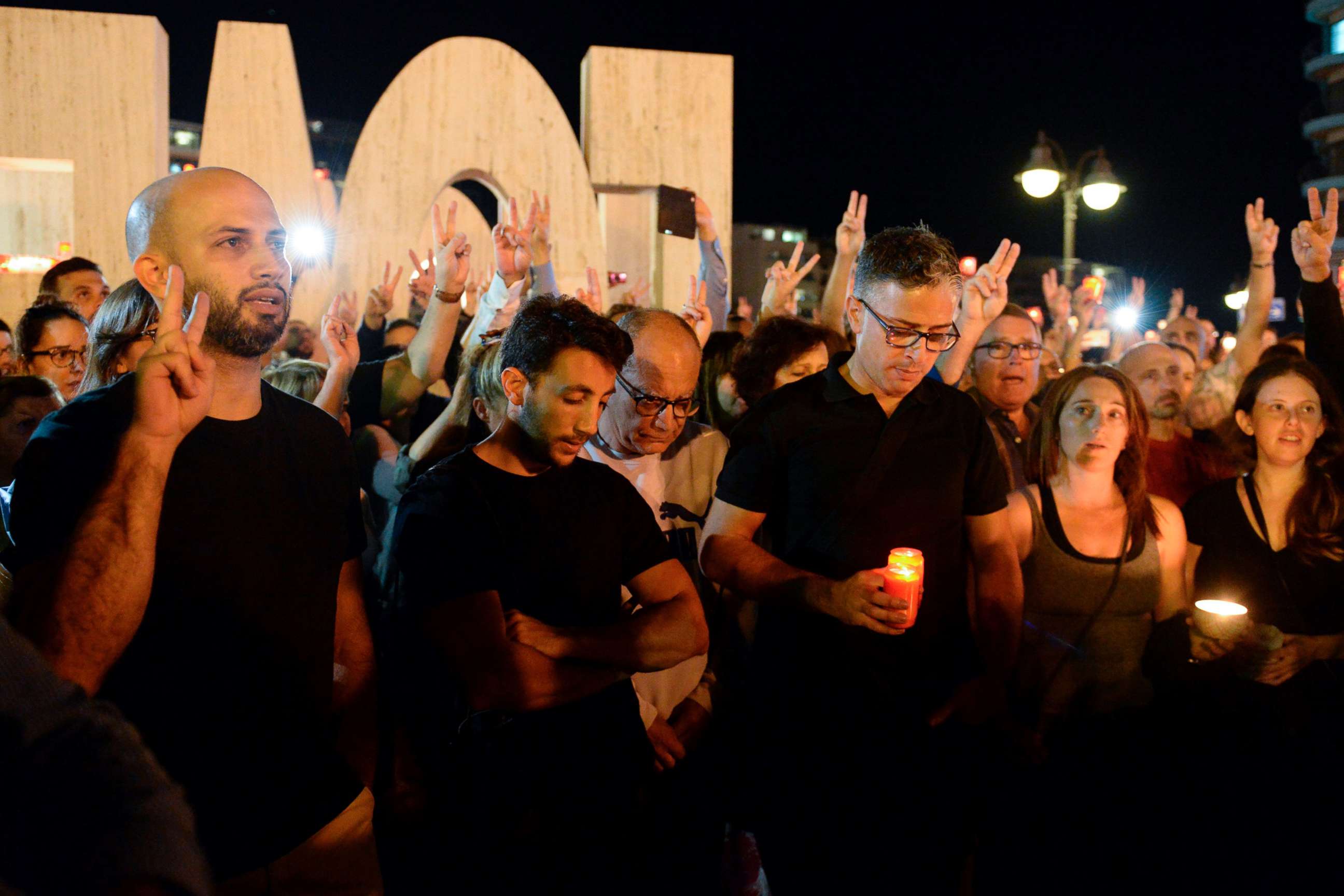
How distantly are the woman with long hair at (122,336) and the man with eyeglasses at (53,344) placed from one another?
6.36ft

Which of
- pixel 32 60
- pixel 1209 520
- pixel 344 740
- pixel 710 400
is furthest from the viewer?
pixel 32 60

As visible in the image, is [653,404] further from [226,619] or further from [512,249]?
[512,249]

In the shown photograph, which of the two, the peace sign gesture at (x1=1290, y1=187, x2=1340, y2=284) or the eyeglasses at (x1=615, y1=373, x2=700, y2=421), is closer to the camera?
the eyeglasses at (x1=615, y1=373, x2=700, y2=421)

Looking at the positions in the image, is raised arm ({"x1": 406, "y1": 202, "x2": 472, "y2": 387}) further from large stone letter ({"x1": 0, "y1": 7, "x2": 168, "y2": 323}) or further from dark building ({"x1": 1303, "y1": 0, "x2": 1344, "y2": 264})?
dark building ({"x1": 1303, "y1": 0, "x2": 1344, "y2": 264})

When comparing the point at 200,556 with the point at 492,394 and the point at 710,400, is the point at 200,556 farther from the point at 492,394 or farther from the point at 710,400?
the point at 710,400

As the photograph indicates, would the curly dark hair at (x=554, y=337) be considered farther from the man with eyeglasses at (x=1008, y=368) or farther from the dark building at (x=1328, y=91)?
the dark building at (x=1328, y=91)

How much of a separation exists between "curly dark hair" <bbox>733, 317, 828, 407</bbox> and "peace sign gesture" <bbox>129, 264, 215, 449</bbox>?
2.66 meters

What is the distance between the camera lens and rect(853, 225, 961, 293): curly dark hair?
284 cm

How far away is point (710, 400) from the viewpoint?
15.9ft

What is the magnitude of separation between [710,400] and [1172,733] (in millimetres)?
2518

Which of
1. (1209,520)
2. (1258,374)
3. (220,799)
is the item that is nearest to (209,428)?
(220,799)

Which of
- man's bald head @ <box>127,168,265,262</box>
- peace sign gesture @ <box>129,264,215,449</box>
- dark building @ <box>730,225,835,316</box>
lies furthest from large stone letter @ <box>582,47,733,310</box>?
dark building @ <box>730,225,835,316</box>

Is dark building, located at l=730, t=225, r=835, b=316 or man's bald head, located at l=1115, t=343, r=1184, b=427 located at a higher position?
dark building, located at l=730, t=225, r=835, b=316

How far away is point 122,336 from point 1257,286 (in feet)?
19.1
